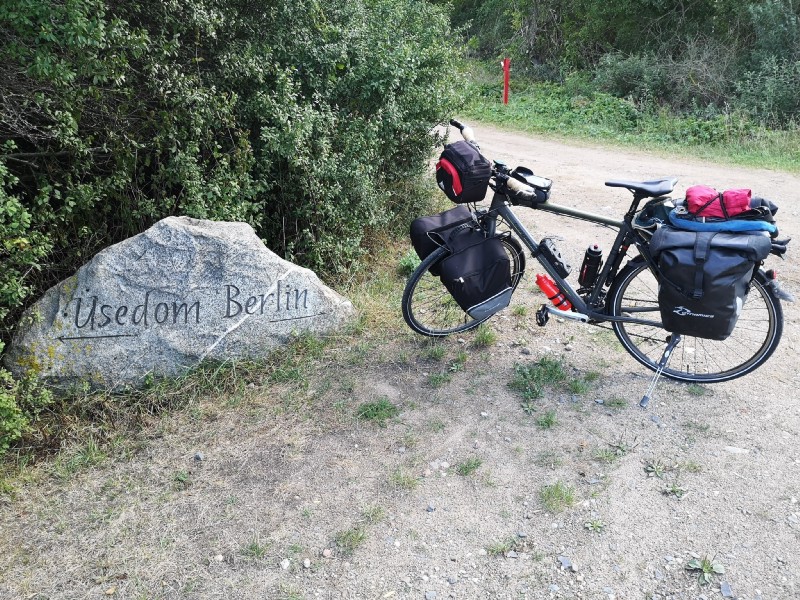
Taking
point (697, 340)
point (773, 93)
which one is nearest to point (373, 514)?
point (697, 340)

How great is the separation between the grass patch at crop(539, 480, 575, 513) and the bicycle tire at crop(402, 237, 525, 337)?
1.43 m

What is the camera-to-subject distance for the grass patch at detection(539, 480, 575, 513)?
3.53 meters

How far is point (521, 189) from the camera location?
4.40 meters

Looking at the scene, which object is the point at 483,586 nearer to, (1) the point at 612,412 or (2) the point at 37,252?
(1) the point at 612,412

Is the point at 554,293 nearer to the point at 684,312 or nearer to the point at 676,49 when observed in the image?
the point at 684,312

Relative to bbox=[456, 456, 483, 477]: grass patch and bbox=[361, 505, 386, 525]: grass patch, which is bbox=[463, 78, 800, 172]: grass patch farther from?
bbox=[361, 505, 386, 525]: grass patch

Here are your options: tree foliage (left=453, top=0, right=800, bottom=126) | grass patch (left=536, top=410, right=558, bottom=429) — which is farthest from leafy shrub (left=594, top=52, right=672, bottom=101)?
grass patch (left=536, top=410, right=558, bottom=429)

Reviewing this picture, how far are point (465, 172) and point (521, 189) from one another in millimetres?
398

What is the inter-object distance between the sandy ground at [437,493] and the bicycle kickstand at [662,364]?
7cm

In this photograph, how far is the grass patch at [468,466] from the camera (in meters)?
3.79

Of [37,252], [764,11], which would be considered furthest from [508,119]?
[37,252]

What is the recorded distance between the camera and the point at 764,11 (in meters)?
12.5

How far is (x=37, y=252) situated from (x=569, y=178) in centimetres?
699

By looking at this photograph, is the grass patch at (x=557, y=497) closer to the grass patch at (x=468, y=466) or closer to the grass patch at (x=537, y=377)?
the grass patch at (x=468, y=466)
